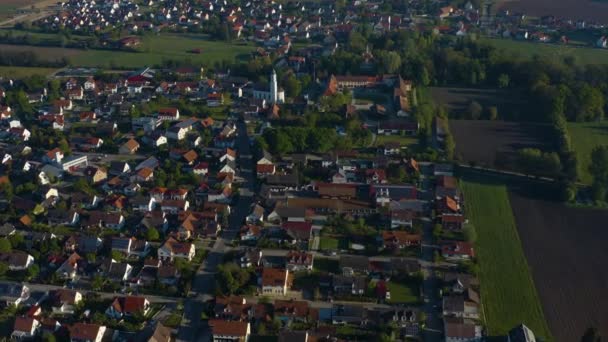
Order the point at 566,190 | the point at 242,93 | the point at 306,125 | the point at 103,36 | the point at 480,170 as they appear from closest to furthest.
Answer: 1. the point at 566,190
2. the point at 480,170
3. the point at 306,125
4. the point at 242,93
5. the point at 103,36

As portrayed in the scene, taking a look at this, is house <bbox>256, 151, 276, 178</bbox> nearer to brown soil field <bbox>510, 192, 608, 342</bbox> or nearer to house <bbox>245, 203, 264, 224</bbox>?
house <bbox>245, 203, 264, 224</bbox>

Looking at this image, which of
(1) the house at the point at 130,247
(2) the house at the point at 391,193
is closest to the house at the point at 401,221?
(2) the house at the point at 391,193

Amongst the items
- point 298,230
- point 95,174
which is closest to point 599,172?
point 298,230

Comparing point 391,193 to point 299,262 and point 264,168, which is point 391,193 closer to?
point 264,168

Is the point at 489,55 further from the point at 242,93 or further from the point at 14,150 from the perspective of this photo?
the point at 14,150

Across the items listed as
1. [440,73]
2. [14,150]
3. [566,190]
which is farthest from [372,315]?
[440,73]

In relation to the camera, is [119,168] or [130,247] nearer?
[130,247]

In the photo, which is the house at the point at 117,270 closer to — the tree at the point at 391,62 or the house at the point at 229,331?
the house at the point at 229,331

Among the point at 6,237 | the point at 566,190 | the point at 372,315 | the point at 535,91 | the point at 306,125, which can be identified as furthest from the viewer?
the point at 535,91
